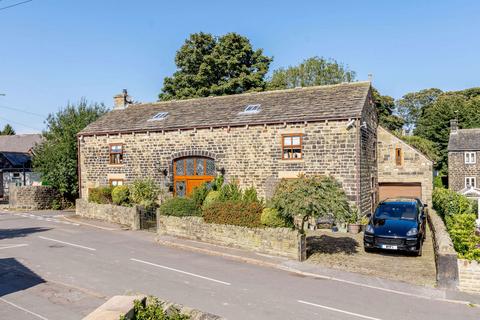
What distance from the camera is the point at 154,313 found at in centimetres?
617

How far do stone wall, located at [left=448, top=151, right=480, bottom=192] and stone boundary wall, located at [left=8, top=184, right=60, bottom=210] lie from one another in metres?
41.8

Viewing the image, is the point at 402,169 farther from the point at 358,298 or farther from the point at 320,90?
the point at 358,298

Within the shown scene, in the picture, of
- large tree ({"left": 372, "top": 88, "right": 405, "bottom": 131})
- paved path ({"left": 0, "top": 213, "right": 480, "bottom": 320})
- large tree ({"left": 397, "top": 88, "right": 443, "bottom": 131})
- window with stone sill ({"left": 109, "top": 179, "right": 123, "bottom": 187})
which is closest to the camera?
paved path ({"left": 0, "top": 213, "right": 480, "bottom": 320})

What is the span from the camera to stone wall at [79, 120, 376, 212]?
2131 cm

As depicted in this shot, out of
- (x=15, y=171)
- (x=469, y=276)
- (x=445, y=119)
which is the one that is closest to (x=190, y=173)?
(x=469, y=276)

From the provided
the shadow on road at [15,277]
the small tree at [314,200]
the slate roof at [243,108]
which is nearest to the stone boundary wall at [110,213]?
the slate roof at [243,108]

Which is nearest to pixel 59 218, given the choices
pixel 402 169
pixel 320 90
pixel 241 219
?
pixel 241 219

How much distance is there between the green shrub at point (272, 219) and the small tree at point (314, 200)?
0.87 meters

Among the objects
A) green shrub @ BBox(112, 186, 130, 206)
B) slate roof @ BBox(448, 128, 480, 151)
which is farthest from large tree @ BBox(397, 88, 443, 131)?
green shrub @ BBox(112, 186, 130, 206)

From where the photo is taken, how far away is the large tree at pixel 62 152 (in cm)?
3172

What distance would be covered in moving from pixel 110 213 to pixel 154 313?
19.6 meters

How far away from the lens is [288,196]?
1476 cm

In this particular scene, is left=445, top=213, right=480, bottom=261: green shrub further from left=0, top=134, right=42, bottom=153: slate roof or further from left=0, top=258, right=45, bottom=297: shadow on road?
left=0, top=134, right=42, bottom=153: slate roof

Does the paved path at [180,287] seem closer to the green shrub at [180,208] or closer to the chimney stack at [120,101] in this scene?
the green shrub at [180,208]
